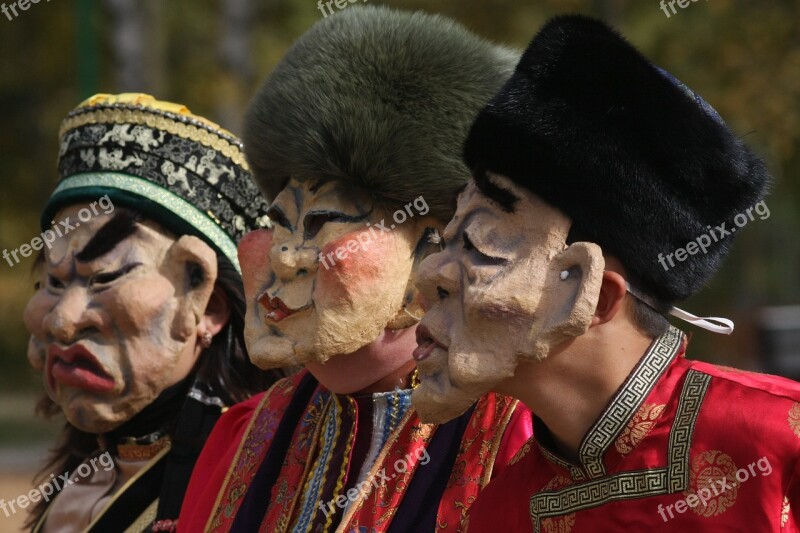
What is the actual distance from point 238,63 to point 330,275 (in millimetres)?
10145

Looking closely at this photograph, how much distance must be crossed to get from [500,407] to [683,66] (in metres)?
9.81

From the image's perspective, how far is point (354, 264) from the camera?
2.98m

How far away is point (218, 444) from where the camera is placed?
3721 millimetres

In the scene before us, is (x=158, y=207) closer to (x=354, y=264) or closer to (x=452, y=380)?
(x=354, y=264)

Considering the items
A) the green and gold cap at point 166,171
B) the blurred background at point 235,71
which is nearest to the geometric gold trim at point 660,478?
the green and gold cap at point 166,171

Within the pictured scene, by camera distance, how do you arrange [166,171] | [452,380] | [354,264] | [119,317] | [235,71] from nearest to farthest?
[452,380], [354,264], [119,317], [166,171], [235,71]

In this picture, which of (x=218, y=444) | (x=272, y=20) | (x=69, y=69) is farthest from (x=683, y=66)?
(x=218, y=444)

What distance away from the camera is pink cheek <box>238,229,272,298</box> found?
3.20 m

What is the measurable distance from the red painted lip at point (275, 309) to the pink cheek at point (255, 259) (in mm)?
76

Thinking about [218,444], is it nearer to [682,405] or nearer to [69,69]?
[682,405]

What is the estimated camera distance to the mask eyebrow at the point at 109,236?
4004 mm

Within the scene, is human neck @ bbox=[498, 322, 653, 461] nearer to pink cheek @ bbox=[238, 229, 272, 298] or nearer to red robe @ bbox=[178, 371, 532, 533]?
red robe @ bbox=[178, 371, 532, 533]

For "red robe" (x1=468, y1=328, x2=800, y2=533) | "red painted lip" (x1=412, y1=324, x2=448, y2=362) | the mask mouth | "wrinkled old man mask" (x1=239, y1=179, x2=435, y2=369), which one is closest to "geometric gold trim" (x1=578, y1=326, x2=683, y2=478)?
"red robe" (x1=468, y1=328, x2=800, y2=533)

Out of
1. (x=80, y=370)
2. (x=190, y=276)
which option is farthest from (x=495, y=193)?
(x=80, y=370)
